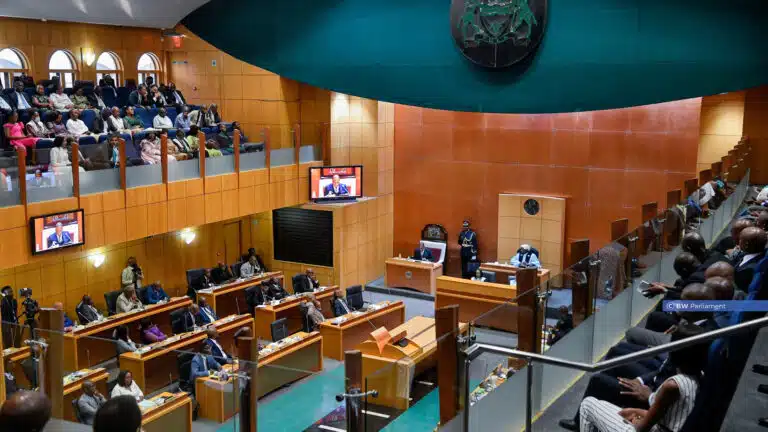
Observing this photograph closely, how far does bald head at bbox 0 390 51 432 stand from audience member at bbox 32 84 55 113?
11.8 meters

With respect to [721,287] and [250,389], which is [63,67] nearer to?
[250,389]

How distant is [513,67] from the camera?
7.32m

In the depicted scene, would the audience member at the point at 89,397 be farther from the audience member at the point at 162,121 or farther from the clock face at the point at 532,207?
the clock face at the point at 532,207

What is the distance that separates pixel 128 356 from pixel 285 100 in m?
7.99

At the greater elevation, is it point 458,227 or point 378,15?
point 378,15

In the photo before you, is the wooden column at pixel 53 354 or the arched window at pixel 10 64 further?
the arched window at pixel 10 64

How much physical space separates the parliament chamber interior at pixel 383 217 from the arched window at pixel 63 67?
0.27 ft

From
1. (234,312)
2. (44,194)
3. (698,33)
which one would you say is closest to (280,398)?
(698,33)

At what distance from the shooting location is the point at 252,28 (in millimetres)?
7645

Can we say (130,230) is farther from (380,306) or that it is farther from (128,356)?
(380,306)

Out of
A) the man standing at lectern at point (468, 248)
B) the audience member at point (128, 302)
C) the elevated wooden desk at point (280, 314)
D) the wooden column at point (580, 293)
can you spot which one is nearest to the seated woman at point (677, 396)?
the wooden column at point (580, 293)

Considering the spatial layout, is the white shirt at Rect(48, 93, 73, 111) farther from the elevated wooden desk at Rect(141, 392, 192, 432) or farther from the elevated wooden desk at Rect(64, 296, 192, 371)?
the elevated wooden desk at Rect(141, 392, 192, 432)

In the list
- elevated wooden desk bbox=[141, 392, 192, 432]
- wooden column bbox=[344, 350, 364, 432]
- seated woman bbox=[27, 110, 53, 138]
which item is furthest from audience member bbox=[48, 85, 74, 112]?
wooden column bbox=[344, 350, 364, 432]

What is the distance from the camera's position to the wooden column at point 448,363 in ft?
14.1
